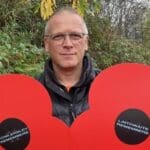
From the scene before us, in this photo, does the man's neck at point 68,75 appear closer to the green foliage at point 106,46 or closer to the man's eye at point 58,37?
the man's eye at point 58,37

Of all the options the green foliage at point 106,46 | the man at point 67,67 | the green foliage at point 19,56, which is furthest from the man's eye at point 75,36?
the green foliage at point 106,46

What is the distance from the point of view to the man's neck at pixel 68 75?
130 inches

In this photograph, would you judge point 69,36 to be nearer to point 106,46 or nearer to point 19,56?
point 19,56

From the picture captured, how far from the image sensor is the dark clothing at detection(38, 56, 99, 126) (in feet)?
10.4

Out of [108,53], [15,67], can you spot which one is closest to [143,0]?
[108,53]

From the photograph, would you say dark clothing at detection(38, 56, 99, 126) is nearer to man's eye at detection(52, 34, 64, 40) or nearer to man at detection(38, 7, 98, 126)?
man at detection(38, 7, 98, 126)

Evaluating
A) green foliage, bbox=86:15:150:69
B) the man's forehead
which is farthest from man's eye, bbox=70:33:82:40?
green foliage, bbox=86:15:150:69

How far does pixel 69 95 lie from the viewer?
3.25 metres

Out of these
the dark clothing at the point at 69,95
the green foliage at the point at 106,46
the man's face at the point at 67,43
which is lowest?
the green foliage at the point at 106,46

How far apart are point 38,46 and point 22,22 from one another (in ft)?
1.77

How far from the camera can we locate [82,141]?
2.92 metres

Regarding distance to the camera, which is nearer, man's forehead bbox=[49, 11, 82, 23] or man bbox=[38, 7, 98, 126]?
man bbox=[38, 7, 98, 126]

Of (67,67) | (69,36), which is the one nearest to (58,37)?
(69,36)

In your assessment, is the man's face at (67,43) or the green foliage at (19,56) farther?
the green foliage at (19,56)
